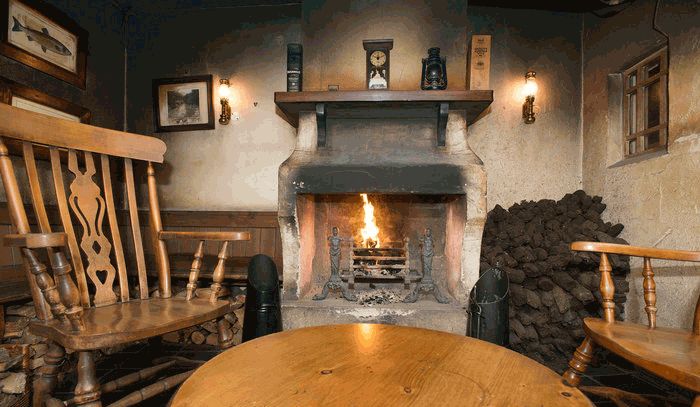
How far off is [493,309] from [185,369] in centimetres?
184

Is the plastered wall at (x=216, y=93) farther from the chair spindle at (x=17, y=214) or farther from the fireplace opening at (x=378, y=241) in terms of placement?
the chair spindle at (x=17, y=214)

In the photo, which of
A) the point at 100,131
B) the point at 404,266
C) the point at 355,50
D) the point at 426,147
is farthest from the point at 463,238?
the point at 100,131

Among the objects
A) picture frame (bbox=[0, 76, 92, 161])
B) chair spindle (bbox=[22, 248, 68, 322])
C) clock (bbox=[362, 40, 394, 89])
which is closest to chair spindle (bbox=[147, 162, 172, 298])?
chair spindle (bbox=[22, 248, 68, 322])

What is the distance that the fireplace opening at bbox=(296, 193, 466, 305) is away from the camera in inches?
97.2

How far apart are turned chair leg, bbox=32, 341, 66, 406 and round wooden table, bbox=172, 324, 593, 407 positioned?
750mm

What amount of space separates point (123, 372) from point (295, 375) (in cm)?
179

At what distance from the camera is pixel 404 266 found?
2416mm

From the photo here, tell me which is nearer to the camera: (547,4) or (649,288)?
(649,288)

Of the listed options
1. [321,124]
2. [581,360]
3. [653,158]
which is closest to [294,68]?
[321,124]

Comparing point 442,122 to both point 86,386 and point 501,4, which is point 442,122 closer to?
point 501,4

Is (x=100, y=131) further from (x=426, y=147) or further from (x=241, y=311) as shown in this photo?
(x=426, y=147)

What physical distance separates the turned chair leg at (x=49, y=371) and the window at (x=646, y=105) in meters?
3.26

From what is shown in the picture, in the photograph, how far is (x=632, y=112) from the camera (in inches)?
100.0

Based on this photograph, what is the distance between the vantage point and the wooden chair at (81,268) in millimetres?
1156
